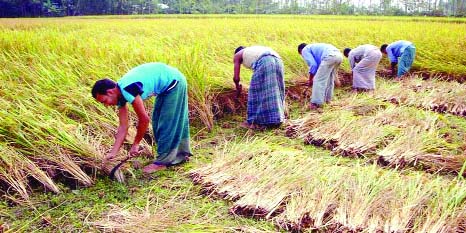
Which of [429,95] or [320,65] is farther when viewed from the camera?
[429,95]

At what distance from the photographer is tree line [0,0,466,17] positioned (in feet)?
66.8

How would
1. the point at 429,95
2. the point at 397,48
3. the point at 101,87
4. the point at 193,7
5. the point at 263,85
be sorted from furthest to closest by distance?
the point at 193,7 → the point at 397,48 → the point at 429,95 → the point at 263,85 → the point at 101,87

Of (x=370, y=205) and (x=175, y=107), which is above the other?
(x=175, y=107)

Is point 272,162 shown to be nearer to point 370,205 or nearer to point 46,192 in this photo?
point 370,205

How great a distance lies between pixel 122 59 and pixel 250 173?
8.05 feet

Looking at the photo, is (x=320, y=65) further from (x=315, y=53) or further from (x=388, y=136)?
(x=388, y=136)

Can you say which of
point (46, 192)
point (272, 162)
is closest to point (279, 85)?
point (272, 162)

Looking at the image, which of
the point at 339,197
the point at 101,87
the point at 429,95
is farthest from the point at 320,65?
the point at 101,87

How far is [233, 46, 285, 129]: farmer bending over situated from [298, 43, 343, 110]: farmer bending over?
2.68 ft

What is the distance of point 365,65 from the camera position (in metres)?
5.93

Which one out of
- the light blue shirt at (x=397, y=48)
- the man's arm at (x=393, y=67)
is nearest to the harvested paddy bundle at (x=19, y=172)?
the light blue shirt at (x=397, y=48)

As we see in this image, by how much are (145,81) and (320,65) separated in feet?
9.03

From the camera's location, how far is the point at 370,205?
2.35 meters

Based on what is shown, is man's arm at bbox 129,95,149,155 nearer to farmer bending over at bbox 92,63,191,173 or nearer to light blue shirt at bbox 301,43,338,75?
farmer bending over at bbox 92,63,191,173
